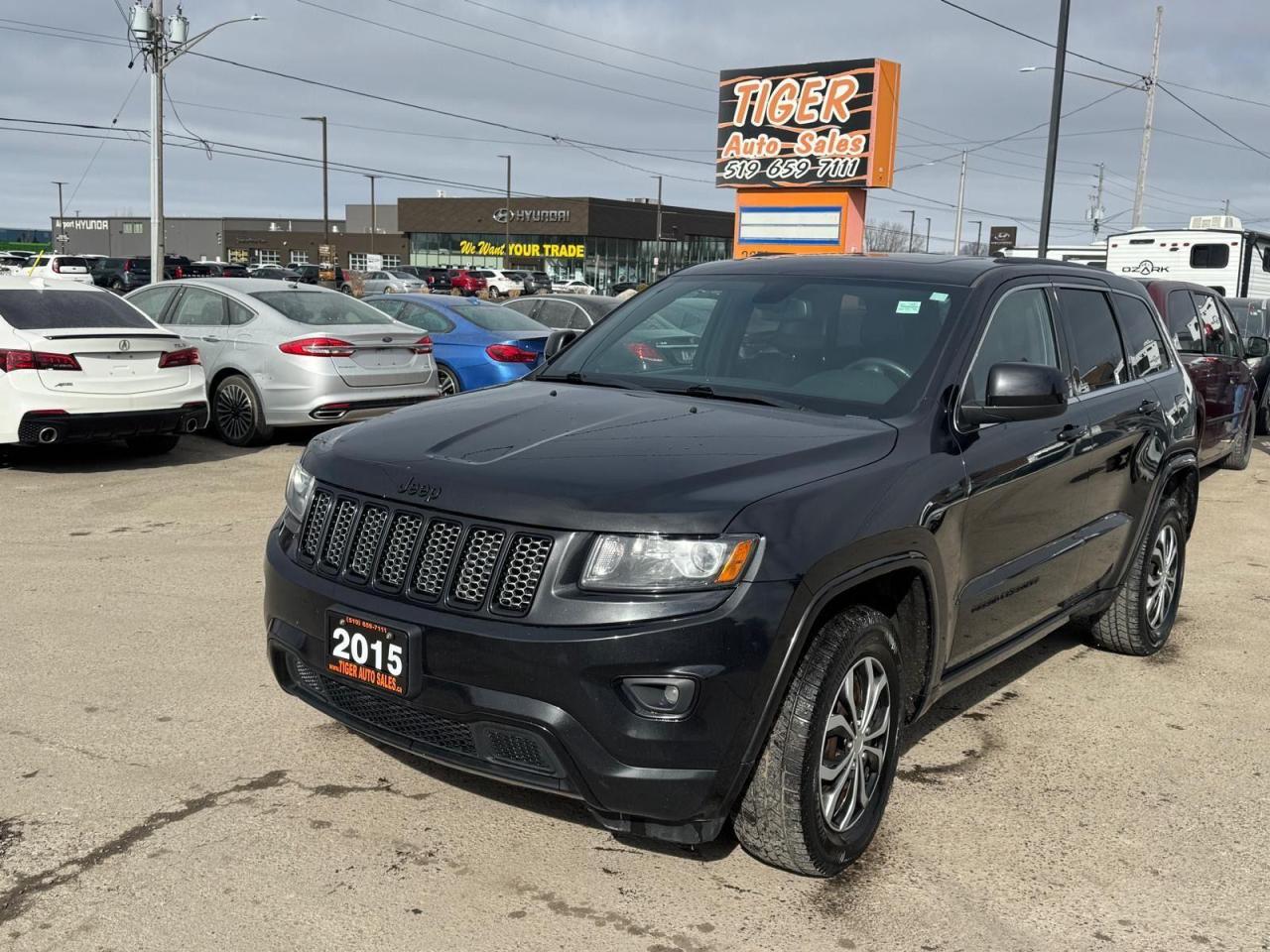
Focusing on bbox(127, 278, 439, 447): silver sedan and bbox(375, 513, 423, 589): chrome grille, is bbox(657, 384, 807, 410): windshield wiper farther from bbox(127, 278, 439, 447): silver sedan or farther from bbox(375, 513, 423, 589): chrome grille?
bbox(127, 278, 439, 447): silver sedan

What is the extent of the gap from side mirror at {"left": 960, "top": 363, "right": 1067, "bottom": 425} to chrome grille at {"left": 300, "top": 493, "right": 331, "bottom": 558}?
2.04 metres

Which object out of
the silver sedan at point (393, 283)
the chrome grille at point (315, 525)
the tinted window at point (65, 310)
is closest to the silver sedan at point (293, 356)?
the tinted window at point (65, 310)

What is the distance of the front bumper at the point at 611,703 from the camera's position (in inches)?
118

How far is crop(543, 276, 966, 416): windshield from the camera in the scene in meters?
4.14

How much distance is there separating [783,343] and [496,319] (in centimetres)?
960

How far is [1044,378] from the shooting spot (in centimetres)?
395

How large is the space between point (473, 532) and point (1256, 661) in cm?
431

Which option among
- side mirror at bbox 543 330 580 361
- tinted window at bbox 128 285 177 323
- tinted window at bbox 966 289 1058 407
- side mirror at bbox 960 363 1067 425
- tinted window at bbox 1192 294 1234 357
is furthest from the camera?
tinted window at bbox 128 285 177 323

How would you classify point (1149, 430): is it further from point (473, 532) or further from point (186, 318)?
point (186, 318)

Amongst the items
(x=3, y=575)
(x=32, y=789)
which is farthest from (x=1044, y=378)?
(x=3, y=575)

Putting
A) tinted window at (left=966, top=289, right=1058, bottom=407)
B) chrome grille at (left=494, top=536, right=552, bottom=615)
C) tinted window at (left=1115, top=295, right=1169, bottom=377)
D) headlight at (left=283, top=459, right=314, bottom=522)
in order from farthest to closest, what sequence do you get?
1. tinted window at (left=1115, top=295, right=1169, bottom=377)
2. tinted window at (left=966, top=289, right=1058, bottom=407)
3. headlight at (left=283, top=459, right=314, bottom=522)
4. chrome grille at (left=494, top=536, right=552, bottom=615)

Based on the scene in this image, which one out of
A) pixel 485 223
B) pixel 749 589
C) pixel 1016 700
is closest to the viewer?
pixel 749 589

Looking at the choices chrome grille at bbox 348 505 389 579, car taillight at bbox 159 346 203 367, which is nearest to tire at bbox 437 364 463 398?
car taillight at bbox 159 346 203 367

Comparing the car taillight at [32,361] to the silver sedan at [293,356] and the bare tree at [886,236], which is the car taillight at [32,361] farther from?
the bare tree at [886,236]
